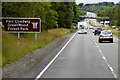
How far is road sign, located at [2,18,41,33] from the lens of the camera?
95.3ft

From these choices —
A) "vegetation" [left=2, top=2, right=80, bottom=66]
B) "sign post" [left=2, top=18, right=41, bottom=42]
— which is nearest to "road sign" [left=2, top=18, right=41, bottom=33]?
"sign post" [left=2, top=18, right=41, bottom=42]

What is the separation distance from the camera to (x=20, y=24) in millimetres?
29203

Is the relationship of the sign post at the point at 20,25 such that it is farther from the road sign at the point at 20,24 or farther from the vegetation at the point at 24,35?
the vegetation at the point at 24,35

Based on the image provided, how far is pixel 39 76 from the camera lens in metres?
11.7

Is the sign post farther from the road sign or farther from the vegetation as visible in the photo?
the vegetation

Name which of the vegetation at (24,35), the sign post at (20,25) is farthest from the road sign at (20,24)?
the vegetation at (24,35)

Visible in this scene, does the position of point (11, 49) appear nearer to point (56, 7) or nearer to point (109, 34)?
point (109, 34)

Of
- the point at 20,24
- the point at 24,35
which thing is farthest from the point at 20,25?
the point at 24,35

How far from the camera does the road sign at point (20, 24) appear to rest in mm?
29047

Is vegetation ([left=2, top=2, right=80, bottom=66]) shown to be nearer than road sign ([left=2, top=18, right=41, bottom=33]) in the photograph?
Yes

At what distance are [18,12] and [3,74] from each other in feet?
73.2

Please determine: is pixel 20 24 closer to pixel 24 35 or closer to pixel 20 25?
pixel 20 25

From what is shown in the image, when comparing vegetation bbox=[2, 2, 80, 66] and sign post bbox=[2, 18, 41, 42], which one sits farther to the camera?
sign post bbox=[2, 18, 41, 42]

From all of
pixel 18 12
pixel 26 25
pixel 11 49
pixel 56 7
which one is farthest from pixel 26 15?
pixel 56 7
